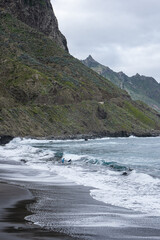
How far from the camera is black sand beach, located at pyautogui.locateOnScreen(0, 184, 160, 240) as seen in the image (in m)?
6.94

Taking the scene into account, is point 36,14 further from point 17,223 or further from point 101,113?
point 17,223

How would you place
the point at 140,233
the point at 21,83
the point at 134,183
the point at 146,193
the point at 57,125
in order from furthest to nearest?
the point at 21,83, the point at 57,125, the point at 134,183, the point at 146,193, the point at 140,233

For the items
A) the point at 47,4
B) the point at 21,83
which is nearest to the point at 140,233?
the point at 21,83

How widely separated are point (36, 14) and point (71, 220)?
19460 centimetres

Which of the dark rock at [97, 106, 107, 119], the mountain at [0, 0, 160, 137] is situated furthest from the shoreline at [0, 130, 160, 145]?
the dark rock at [97, 106, 107, 119]

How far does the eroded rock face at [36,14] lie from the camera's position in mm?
180900

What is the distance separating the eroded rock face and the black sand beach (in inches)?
7134

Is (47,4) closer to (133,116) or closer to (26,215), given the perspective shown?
(133,116)

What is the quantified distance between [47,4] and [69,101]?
327 ft

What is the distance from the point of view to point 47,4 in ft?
655

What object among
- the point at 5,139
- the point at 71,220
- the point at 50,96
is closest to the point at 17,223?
the point at 71,220

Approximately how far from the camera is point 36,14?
190 m

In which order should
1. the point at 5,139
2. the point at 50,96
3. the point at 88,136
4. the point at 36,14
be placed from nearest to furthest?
the point at 5,139 < the point at 88,136 < the point at 50,96 < the point at 36,14

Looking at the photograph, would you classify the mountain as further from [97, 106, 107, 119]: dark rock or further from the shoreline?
the shoreline
